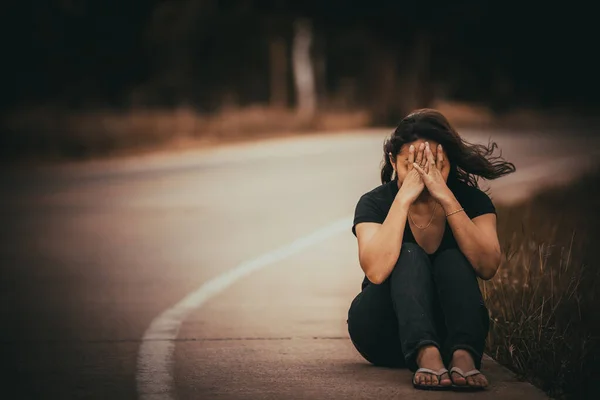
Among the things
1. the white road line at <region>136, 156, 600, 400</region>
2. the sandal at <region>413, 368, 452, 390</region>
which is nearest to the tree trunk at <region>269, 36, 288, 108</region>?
the white road line at <region>136, 156, 600, 400</region>

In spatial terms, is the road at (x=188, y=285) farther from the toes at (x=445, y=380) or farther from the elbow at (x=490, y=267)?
the elbow at (x=490, y=267)

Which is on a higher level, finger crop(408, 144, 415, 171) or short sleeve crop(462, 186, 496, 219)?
finger crop(408, 144, 415, 171)

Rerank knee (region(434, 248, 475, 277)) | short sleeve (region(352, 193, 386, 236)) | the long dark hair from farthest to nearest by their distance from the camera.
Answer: short sleeve (region(352, 193, 386, 236)) < the long dark hair < knee (region(434, 248, 475, 277))

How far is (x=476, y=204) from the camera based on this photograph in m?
5.93

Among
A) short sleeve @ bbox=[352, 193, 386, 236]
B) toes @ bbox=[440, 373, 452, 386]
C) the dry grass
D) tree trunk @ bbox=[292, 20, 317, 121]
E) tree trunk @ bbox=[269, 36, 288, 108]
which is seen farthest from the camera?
tree trunk @ bbox=[269, 36, 288, 108]

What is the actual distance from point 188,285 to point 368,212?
3821 millimetres

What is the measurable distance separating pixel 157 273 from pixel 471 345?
5.15 metres

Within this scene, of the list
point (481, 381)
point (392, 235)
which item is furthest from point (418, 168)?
point (481, 381)

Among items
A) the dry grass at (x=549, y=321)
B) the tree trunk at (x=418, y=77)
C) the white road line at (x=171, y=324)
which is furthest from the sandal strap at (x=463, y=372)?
the tree trunk at (x=418, y=77)

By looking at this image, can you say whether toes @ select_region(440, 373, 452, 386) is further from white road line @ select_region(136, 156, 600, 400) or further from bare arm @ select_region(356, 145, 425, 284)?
white road line @ select_region(136, 156, 600, 400)

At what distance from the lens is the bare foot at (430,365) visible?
5441 mm

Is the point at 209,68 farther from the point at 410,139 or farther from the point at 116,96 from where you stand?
the point at 410,139

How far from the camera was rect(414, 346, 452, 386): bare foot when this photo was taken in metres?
5.44

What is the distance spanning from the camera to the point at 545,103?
64.9 metres
